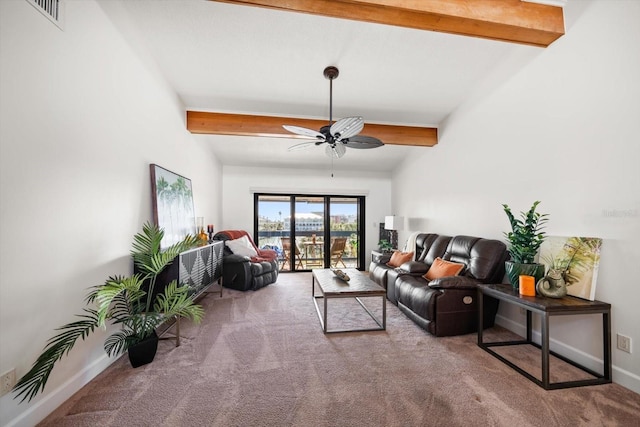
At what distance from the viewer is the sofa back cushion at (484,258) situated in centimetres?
287

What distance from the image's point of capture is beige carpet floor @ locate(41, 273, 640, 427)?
1584 millimetres

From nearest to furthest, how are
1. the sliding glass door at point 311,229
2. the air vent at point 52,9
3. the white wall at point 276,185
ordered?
the air vent at point 52,9 → the white wall at point 276,185 → the sliding glass door at point 311,229

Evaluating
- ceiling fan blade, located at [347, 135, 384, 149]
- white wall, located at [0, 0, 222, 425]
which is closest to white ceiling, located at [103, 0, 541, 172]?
white wall, located at [0, 0, 222, 425]

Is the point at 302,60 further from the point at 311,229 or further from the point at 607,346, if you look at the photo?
the point at 311,229

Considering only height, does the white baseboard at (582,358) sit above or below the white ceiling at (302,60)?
below

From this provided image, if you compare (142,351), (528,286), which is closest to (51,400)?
(142,351)

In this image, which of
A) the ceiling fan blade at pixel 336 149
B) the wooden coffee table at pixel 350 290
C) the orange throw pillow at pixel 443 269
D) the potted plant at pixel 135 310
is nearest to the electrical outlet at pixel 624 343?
the orange throw pillow at pixel 443 269

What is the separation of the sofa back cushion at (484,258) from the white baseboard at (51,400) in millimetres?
3661

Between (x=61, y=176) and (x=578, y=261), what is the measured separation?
13.0 feet

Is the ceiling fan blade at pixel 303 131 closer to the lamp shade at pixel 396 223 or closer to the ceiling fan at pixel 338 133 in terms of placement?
the ceiling fan at pixel 338 133

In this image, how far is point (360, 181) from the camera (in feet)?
20.8

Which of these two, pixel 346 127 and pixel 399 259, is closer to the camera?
pixel 346 127

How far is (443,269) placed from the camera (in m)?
3.24

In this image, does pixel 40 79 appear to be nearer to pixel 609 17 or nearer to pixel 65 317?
pixel 65 317
